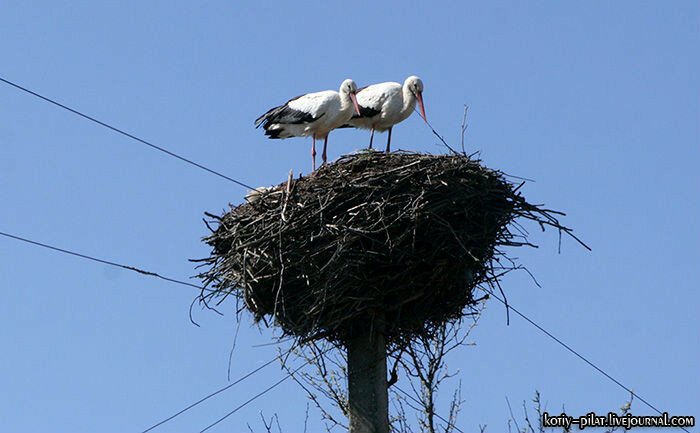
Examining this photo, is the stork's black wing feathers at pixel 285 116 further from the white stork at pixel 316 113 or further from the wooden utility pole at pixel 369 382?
the wooden utility pole at pixel 369 382

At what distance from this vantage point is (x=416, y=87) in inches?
630

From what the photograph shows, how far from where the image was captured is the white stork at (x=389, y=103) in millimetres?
16047

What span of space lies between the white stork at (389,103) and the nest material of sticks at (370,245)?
11.5 feet

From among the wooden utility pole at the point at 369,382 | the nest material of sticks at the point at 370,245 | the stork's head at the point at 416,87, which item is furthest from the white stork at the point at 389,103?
the wooden utility pole at the point at 369,382

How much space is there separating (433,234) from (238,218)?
5.64 feet

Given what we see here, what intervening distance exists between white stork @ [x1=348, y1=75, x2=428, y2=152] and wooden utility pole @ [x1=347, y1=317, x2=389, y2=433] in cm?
451

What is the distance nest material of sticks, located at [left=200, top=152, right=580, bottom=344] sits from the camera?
1173cm

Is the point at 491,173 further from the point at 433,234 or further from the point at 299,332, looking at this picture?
the point at 299,332

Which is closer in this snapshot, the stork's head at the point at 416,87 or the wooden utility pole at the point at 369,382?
the wooden utility pole at the point at 369,382

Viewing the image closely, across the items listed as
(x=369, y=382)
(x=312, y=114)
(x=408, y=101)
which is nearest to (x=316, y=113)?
(x=312, y=114)

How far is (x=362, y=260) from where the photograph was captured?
460 inches

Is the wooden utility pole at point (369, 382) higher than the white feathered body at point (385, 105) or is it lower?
lower

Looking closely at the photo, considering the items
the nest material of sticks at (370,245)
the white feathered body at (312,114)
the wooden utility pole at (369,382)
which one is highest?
the white feathered body at (312,114)

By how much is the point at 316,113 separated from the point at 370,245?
14.3 feet
